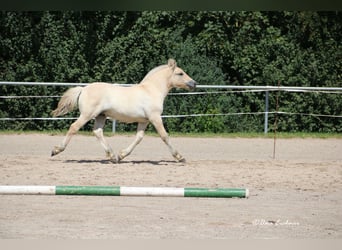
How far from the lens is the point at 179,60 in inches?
512

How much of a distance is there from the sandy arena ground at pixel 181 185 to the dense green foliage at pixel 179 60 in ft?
5.63

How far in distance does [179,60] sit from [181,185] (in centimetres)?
748

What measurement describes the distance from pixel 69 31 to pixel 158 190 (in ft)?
29.1

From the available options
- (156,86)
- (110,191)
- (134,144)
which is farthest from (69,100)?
(110,191)

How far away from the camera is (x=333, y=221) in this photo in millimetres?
4184

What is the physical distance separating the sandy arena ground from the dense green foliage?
172 cm

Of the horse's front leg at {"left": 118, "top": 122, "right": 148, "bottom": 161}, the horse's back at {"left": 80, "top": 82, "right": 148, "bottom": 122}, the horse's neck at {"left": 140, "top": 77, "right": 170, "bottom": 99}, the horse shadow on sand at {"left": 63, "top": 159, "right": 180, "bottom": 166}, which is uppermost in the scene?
the horse's neck at {"left": 140, "top": 77, "right": 170, "bottom": 99}

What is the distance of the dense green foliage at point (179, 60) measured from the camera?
12.0 metres

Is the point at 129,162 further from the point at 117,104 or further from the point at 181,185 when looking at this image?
the point at 181,185

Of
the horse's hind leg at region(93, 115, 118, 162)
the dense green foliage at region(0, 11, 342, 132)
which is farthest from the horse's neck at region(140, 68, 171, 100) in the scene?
the dense green foliage at region(0, 11, 342, 132)

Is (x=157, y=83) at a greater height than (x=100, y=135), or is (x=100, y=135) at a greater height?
(x=157, y=83)

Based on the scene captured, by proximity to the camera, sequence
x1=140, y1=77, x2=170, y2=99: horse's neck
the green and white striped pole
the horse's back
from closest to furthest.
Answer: the green and white striped pole < the horse's back < x1=140, y1=77, x2=170, y2=99: horse's neck

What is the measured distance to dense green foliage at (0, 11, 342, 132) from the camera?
1198 cm

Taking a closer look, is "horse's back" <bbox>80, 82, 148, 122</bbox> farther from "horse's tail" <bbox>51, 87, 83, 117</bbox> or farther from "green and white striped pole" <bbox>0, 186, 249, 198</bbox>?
"green and white striped pole" <bbox>0, 186, 249, 198</bbox>
